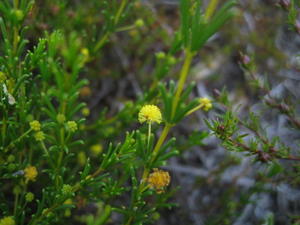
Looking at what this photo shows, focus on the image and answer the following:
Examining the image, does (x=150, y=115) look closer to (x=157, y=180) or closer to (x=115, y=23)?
(x=157, y=180)

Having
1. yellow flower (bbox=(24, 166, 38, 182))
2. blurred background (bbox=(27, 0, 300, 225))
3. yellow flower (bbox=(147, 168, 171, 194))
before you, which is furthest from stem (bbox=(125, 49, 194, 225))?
blurred background (bbox=(27, 0, 300, 225))

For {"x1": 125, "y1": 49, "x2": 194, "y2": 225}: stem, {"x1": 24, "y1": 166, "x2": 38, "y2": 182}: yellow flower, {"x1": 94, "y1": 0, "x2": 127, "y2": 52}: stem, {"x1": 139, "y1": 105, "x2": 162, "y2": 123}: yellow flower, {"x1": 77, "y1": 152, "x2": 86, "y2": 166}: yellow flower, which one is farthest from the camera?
{"x1": 77, "y1": 152, "x2": 86, "y2": 166}: yellow flower

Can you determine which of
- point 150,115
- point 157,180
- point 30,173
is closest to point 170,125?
point 150,115

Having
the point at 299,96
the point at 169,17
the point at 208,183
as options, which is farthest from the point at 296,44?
the point at 208,183

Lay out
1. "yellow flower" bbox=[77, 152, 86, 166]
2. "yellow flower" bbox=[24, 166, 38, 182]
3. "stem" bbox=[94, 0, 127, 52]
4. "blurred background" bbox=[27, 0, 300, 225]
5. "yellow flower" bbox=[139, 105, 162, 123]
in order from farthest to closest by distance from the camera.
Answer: "blurred background" bbox=[27, 0, 300, 225] → "yellow flower" bbox=[77, 152, 86, 166] → "stem" bbox=[94, 0, 127, 52] → "yellow flower" bbox=[24, 166, 38, 182] → "yellow flower" bbox=[139, 105, 162, 123]

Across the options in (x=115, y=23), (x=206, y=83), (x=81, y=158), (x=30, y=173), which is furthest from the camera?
(x=206, y=83)

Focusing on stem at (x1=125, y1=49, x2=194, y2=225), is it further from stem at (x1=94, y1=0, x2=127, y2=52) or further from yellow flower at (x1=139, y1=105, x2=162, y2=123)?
stem at (x1=94, y1=0, x2=127, y2=52)

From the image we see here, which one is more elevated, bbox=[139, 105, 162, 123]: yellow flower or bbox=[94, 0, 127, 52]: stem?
bbox=[94, 0, 127, 52]: stem

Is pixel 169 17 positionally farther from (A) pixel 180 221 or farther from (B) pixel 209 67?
(A) pixel 180 221

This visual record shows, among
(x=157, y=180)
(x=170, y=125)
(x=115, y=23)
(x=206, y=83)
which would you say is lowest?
(x=206, y=83)

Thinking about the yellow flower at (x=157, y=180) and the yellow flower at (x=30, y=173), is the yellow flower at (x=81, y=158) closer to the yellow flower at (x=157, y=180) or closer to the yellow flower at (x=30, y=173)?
the yellow flower at (x=30, y=173)

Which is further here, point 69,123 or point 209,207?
point 209,207
